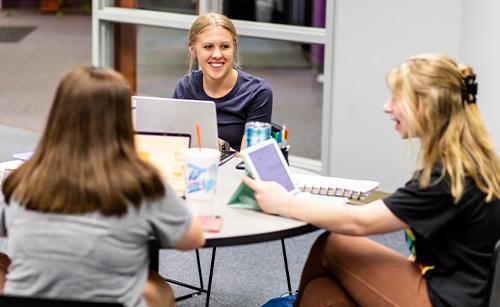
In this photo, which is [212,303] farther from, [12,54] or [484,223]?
[12,54]

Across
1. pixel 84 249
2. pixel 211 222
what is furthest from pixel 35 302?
pixel 211 222

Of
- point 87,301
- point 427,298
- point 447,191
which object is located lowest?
point 427,298

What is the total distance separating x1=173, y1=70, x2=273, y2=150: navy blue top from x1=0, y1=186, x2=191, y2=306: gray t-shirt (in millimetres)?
1456

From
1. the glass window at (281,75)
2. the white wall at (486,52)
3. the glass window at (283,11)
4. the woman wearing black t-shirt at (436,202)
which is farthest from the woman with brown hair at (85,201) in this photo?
the glass window at (281,75)

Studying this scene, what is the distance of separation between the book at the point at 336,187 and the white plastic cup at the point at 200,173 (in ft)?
1.08

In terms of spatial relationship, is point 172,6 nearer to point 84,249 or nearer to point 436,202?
point 436,202

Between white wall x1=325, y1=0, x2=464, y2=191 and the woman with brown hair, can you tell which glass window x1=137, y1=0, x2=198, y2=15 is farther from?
the woman with brown hair

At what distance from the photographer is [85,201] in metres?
1.92

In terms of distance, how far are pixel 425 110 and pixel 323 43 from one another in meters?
2.37

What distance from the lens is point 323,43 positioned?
4.60 metres

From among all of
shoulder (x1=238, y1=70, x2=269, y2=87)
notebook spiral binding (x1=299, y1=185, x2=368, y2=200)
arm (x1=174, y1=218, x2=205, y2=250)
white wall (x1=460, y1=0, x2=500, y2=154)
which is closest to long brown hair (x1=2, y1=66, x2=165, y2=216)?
arm (x1=174, y1=218, x2=205, y2=250)

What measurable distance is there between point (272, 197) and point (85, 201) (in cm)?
65

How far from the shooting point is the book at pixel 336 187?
2.64 m

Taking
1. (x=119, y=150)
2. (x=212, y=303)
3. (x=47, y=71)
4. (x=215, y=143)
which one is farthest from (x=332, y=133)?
(x=47, y=71)
